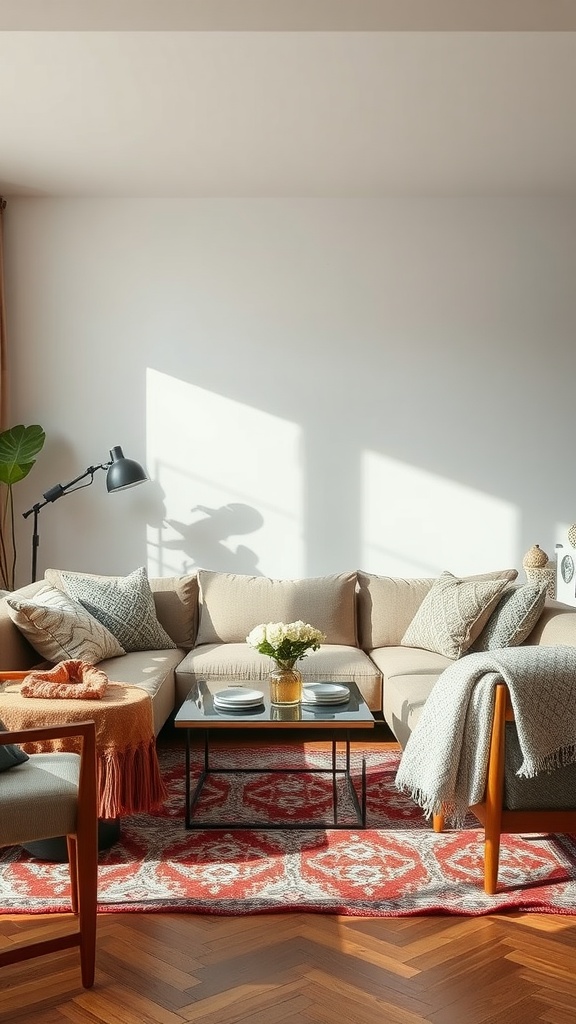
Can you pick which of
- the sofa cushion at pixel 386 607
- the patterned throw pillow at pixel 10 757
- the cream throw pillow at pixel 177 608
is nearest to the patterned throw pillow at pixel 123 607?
the cream throw pillow at pixel 177 608

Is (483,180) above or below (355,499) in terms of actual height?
above

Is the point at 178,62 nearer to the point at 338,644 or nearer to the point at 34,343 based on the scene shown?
the point at 34,343

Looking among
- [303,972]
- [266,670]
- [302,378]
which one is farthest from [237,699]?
[302,378]

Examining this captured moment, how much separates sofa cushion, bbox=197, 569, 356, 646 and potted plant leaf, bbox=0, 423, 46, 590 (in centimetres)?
126

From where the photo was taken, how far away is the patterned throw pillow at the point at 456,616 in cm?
433

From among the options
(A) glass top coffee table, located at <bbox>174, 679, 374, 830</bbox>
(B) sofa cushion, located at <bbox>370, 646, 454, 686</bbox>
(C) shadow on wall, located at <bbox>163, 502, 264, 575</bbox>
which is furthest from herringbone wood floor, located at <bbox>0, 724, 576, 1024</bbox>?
(C) shadow on wall, located at <bbox>163, 502, 264, 575</bbox>

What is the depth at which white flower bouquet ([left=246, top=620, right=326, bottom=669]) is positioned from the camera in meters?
3.40

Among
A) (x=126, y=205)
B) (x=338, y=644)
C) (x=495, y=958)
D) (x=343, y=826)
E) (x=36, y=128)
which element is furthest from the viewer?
(x=126, y=205)

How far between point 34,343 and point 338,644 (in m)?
2.52

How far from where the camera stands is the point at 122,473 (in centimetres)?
493

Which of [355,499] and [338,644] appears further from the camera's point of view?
[355,499]

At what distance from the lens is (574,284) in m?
5.41

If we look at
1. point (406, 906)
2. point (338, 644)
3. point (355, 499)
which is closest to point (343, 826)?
point (406, 906)

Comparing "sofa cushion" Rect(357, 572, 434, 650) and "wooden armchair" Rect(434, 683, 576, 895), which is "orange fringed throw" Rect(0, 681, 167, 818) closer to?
"wooden armchair" Rect(434, 683, 576, 895)
